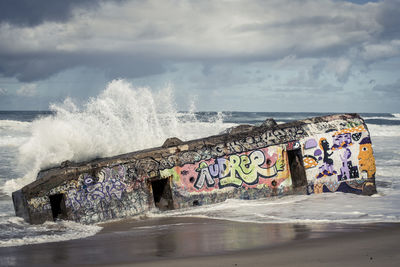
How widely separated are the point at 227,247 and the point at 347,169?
5603 millimetres

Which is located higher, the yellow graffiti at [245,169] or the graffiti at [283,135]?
the graffiti at [283,135]

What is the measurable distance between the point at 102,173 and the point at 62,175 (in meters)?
0.75

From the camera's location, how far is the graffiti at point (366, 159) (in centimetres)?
1025

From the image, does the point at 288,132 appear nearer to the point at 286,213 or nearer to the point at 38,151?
the point at 286,213

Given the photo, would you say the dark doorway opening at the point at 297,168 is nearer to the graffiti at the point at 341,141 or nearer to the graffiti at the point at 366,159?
the graffiti at the point at 341,141

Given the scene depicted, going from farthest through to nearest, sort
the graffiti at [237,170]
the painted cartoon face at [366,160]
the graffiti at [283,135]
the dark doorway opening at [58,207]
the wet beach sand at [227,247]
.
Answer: the painted cartoon face at [366,160], the graffiti at [283,135], the graffiti at [237,170], the dark doorway opening at [58,207], the wet beach sand at [227,247]

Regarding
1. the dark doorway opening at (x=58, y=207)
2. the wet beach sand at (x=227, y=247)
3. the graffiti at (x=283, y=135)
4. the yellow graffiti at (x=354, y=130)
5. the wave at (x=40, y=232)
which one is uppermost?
the graffiti at (x=283, y=135)

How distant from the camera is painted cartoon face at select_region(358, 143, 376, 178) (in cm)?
1025

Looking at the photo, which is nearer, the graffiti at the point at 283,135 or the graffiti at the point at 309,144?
the graffiti at the point at 283,135

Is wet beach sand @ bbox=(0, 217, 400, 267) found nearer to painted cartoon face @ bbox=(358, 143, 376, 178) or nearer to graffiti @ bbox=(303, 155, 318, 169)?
graffiti @ bbox=(303, 155, 318, 169)

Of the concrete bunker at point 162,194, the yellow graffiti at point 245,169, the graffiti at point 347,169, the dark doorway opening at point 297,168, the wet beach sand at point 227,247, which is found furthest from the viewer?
the graffiti at point 347,169

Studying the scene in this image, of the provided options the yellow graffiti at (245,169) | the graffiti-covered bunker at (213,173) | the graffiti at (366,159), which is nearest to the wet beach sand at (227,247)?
the graffiti-covered bunker at (213,173)

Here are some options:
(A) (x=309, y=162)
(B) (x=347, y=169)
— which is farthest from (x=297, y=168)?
(B) (x=347, y=169)

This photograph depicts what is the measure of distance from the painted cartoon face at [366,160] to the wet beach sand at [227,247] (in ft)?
12.2
